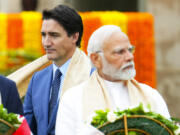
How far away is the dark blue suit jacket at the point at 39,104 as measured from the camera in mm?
5590

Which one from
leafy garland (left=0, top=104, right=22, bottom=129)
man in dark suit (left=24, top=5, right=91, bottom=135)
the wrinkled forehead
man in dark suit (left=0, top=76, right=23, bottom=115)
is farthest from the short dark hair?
leafy garland (left=0, top=104, right=22, bottom=129)

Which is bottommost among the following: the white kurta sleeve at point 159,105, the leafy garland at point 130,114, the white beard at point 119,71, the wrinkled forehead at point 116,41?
the white kurta sleeve at point 159,105

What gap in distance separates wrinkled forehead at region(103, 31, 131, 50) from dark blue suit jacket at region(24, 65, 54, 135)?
0.94 metres

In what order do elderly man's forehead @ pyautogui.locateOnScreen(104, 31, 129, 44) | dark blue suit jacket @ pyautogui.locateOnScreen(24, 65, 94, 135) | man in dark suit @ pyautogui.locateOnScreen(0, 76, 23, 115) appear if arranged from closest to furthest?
elderly man's forehead @ pyautogui.locateOnScreen(104, 31, 129, 44) < man in dark suit @ pyautogui.locateOnScreen(0, 76, 23, 115) < dark blue suit jacket @ pyautogui.locateOnScreen(24, 65, 94, 135)

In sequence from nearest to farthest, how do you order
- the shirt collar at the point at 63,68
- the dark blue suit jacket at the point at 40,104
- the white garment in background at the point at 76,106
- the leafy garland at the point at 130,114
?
the leafy garland at the point at 130,114 < the white garment in background at the point at 76,106 < the dark blue suit jacket at the point at 40,104 < the shirt collar at the point at 63,68

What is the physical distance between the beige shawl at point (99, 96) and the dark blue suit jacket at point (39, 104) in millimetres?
766

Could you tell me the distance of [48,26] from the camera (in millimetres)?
5758

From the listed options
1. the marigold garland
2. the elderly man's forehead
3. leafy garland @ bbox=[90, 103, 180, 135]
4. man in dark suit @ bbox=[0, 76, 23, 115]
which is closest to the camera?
leafy garland @ bbox=[90, 103, 180, 135]

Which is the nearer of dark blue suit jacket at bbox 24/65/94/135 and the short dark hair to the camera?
dark blue suit jacket at bbox 24/65/94/135

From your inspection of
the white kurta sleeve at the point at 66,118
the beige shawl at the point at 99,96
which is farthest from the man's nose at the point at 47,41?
the white kurta sleeve at the point at 66,118

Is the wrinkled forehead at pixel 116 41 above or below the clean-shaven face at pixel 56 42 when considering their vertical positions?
above

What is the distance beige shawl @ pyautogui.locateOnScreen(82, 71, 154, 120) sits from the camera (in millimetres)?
4777

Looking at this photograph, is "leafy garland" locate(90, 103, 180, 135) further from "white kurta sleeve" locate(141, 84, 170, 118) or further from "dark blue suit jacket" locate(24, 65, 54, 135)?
"dark blue suit jacket" locate(24, 65, 54, 135)

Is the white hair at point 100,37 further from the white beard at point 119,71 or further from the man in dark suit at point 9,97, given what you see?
the man in dark suit at point 9,97
